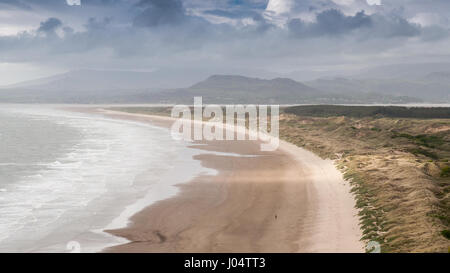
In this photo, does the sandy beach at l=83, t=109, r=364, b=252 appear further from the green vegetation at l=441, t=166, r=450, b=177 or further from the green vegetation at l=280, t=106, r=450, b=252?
the green vegetation at l=441, t=166, r=450, b=177

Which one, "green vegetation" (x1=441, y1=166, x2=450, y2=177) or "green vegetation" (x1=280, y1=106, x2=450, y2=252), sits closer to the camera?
"green vegetation" (x1=280, y1=106, x2=450, y2=252)

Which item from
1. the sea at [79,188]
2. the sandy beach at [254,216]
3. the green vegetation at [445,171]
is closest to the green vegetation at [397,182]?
the green vegetation at [445,171]

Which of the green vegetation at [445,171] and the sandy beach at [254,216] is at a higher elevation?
the green vegetation at [445,171]

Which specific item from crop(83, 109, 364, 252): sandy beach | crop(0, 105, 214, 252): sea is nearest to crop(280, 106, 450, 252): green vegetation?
crop(83, 109, 364, 252): sandy beach

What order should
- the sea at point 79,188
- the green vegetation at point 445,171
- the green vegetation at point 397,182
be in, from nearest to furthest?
the green vegetation at point 397,182 < the sea at point 79,188 < the green vegetation at point 445,171

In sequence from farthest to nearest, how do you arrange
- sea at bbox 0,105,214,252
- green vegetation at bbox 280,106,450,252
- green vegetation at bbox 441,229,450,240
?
sea at bbox 0,105,214,252, green vegetation at bbox 280,106,450,252, green vegetation at bbox 441,229,450,240

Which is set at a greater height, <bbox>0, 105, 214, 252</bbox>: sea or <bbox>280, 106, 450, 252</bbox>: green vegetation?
<bbox>280, 106, 450, 252</bbox>: green vegetation

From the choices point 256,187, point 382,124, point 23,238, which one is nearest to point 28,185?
point 23,238

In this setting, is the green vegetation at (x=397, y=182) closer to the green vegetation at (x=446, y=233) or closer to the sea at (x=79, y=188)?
the green vegetation at (x=446, y=233)

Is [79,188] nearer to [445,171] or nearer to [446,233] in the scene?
[446,233]
